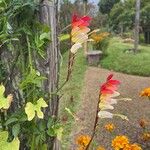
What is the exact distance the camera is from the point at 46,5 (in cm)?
185

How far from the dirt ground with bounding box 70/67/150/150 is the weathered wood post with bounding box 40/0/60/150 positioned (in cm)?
276

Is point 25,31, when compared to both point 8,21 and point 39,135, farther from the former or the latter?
point 39,135

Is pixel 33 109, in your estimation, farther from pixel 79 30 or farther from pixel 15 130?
pixel 79 30

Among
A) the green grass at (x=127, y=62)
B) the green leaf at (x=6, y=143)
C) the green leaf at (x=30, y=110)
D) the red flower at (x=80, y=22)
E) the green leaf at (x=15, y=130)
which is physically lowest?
the green grass at (x=127, y=62)

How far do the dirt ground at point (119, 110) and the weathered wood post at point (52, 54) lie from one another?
276 centimetres

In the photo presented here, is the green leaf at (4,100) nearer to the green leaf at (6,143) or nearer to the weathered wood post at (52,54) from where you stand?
the green leaf at (6,143)

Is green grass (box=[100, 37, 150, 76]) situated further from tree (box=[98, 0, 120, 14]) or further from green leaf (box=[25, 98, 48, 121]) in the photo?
tree (box=[98, 0, 120, 14])

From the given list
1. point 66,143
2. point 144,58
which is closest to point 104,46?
point 144,58

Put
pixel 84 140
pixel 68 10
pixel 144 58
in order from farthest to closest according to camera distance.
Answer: pixel 68 10 → pixel 144 58 → pixel 84 140

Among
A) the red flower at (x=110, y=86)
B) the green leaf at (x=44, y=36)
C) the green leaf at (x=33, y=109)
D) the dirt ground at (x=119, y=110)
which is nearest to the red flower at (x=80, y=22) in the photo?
the green leaf at (x=44, y=36)

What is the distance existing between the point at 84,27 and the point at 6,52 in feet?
1.02

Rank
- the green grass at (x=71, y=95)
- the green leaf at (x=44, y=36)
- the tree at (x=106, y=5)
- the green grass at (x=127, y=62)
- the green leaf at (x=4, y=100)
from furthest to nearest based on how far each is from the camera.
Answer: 1. the tree at (x=106, y=5)
2. the green grass at (x=127, y=62)
3. the green grass at (x=71, y=95)
4. the green leaf at (x=44, y=36)
5. the green leaf at (x=4, y=100)

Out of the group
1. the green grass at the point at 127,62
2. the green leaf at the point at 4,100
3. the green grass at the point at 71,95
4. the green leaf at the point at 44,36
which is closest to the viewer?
the green leaf at the point at 4,100

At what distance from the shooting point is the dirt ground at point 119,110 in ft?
17.4
